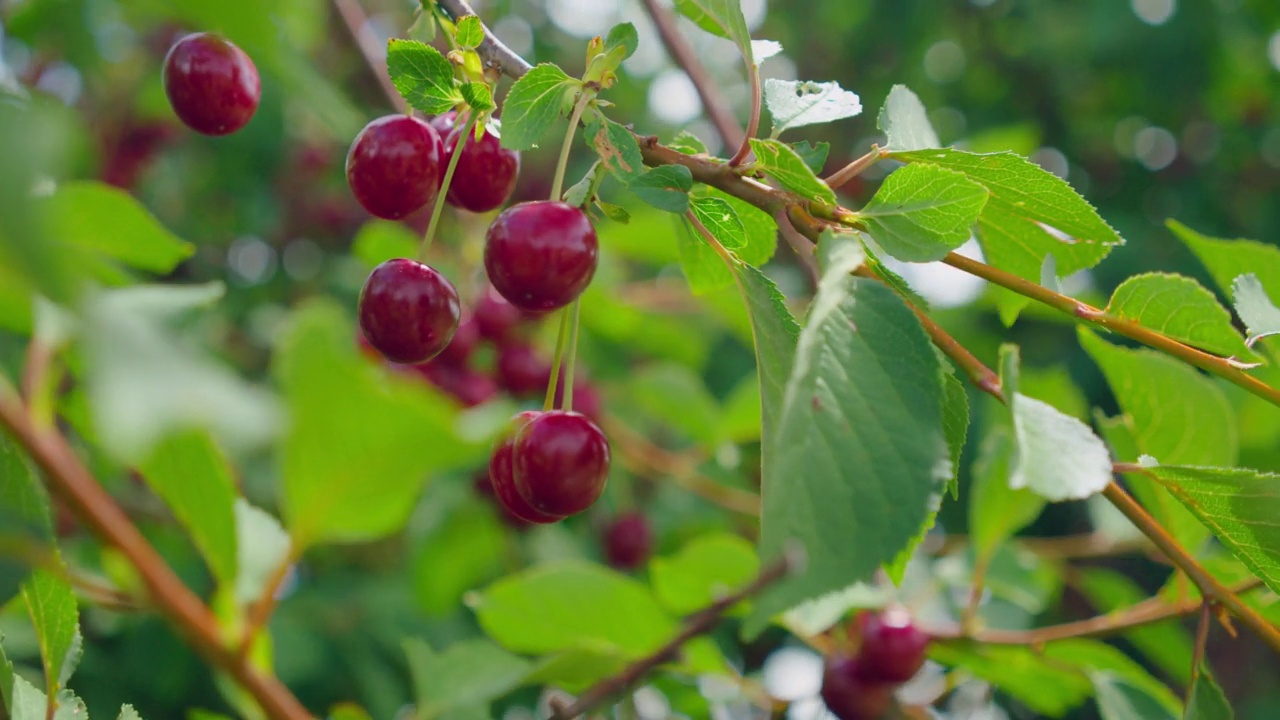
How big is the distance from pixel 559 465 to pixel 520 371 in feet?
4.79

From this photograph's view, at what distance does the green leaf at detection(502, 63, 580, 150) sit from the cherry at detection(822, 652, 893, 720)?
3.31ft

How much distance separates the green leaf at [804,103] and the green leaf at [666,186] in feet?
0.34

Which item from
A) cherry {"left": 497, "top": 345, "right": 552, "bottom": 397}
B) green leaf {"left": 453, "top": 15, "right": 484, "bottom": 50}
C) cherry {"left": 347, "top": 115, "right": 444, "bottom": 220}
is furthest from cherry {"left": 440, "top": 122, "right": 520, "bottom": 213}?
cherry {"left": 497, "top": 345, "right": 552, "bottom": 397}

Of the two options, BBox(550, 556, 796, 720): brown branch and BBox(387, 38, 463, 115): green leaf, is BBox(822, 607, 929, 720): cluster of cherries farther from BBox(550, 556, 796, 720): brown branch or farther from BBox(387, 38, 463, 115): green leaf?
BBox(387, 38, 463, 115): green leaf

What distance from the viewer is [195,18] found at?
48 cm

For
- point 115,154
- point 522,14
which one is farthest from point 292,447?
point 522,14

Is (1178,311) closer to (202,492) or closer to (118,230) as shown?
(202,492)

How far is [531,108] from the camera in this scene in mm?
790

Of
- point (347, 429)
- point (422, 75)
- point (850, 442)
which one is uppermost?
point (422, 75)

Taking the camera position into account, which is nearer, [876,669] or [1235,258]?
[1235,258]

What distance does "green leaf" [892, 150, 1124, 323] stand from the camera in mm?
803

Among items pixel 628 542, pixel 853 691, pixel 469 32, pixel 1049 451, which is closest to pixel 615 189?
pixel 628 542

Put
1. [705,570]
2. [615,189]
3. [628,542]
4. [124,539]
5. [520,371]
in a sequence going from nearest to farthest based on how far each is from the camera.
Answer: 1. [124,539]
2. [705,570]
3. [520,371]
4. [628,542]
5. [615,189]

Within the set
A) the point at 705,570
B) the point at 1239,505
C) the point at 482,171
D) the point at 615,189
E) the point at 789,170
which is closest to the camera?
the point at 789,170
